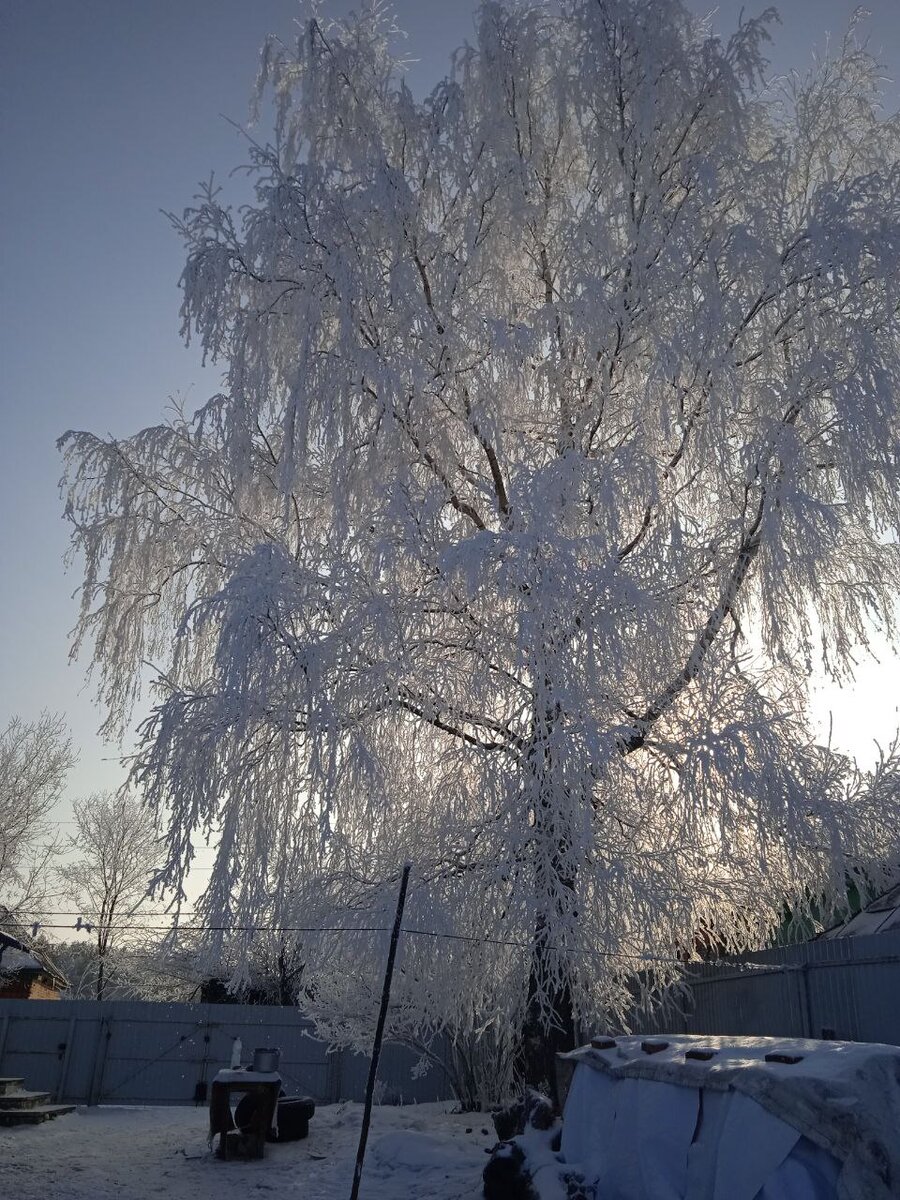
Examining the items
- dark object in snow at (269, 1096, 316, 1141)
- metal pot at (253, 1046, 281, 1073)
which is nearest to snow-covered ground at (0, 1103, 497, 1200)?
dark object in snow at (269, 1096, 316, 1141)

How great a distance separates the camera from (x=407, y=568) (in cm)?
985

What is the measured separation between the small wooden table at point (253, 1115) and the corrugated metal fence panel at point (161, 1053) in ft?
22.1

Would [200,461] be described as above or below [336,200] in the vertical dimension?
below

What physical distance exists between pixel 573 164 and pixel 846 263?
156 inches

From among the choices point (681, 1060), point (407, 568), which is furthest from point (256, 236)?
point (681, 1060)

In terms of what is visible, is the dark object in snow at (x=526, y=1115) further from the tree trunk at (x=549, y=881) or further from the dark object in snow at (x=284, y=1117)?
the dark object in snow at (x=284, y=1117)

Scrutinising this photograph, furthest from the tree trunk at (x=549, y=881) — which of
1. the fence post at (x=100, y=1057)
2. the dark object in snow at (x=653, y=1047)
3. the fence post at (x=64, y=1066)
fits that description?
the fence post at (x=64, y=1066)

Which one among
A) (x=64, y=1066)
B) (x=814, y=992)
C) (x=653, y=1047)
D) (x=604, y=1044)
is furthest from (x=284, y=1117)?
(x=64, y=1066)

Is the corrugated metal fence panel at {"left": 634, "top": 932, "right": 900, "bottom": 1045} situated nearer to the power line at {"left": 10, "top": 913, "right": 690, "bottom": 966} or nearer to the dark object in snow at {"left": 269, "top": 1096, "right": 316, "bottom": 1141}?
the power line at {"left": 10, "top": 913, "right": 690, "bottom": 966}

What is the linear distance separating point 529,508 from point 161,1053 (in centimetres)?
1388

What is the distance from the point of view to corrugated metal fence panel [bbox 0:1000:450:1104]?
55.7 ft

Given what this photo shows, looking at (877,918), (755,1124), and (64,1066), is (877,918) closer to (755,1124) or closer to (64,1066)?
(755,1124)

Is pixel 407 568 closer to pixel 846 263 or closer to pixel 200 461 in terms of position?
pixel 200 461

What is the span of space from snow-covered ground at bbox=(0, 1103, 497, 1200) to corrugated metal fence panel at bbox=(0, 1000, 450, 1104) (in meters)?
4.26
